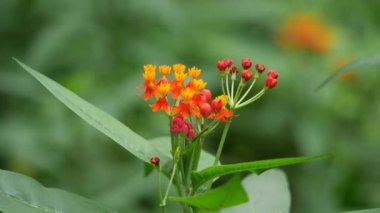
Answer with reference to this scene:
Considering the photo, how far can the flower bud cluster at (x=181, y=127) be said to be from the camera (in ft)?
6.10

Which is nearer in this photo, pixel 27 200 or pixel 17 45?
pixel 27 200

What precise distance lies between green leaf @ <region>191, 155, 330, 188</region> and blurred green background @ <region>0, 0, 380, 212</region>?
2.03 metres

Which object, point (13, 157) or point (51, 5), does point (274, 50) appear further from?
point (13, 157)

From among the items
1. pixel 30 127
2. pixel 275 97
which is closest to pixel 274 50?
pixel 275 97

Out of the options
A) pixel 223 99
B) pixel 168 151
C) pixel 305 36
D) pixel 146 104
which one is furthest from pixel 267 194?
pixel 305 36

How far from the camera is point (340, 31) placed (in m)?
5.95

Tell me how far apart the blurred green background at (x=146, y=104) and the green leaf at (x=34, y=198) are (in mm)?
1939

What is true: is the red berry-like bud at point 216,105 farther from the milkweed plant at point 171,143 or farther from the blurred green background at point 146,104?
the blurred green background at point 146,104

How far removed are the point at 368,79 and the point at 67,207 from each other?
3.68 meters

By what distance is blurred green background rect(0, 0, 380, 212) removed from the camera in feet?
13.8

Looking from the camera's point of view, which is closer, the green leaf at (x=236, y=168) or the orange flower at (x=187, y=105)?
the green leaf at (x=236, y=168)

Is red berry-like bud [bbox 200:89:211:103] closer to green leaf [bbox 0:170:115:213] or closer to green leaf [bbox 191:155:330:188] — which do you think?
green leaf [bbox 191:155:330:188]

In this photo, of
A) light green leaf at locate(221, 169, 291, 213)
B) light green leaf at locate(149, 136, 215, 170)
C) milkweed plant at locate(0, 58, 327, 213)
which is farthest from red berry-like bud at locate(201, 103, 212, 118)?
light green leaf at locate(221, 169, 291, 213)

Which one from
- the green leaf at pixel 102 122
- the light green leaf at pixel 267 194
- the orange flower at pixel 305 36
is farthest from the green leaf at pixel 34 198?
the orange flower at pixel 305 36
